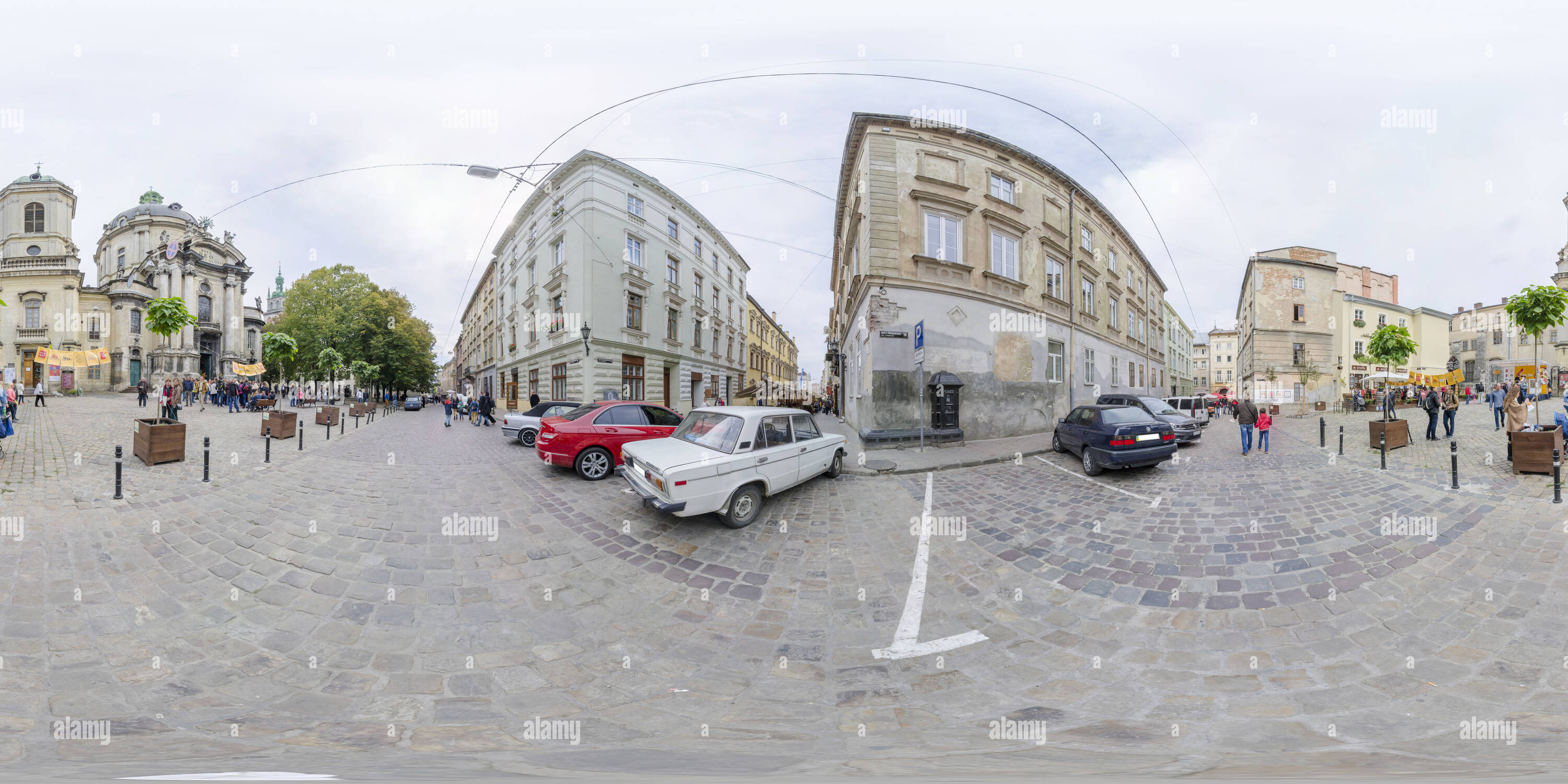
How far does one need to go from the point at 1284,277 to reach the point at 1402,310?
22727 millimetres

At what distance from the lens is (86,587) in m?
4.25

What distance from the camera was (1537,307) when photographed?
16.4 m

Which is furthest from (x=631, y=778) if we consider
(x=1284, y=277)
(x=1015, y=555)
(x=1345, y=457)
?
(x=1284, y=277)

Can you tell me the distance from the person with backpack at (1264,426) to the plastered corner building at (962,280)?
5241mm

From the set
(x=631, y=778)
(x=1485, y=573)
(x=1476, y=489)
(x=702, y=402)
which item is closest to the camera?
(x=631, y=778)

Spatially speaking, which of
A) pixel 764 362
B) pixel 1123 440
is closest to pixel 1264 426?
pixel 1123 440

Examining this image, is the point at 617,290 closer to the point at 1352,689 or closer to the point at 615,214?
the point at 615,214

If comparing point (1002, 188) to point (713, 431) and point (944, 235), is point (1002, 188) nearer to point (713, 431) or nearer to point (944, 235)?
point (944, 235)

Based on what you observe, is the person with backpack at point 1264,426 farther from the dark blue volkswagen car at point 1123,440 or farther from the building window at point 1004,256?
the building window at point 1004,256

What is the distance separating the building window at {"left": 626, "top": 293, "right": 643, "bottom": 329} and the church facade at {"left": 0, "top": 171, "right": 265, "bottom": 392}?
104 ft

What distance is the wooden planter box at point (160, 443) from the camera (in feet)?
26.8

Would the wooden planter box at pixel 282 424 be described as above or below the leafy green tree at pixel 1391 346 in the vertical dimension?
below


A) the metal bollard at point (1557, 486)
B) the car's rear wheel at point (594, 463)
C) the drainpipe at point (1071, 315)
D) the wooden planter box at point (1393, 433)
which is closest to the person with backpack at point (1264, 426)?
the wooden planter box at point (1393, 433)

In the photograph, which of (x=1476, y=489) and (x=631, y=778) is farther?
(x=1476, y=489)
